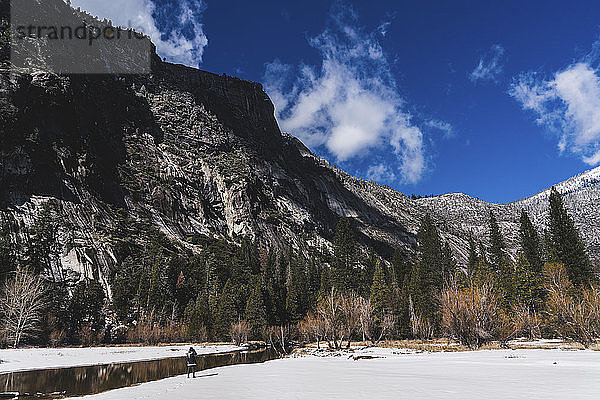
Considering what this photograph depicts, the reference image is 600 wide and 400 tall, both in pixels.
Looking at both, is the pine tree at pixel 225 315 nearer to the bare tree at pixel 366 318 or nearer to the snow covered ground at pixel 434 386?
the bare tree at pixel 366 318

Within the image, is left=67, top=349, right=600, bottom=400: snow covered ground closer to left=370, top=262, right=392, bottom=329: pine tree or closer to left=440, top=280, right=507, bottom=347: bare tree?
left=440, top=280, right=507, bottom=347: bare tree

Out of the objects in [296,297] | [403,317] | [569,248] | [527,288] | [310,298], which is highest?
[569,248]

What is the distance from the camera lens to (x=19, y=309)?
161 feet

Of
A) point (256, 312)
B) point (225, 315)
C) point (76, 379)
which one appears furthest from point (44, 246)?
point (76, 379)

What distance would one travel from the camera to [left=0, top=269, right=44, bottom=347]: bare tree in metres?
47.5

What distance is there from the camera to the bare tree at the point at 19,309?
47.5 m

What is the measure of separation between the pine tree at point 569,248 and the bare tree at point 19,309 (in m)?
85.4

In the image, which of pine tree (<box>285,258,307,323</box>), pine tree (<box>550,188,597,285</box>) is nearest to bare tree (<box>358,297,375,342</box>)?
pine tree (<box>285,258,307,323</box>)

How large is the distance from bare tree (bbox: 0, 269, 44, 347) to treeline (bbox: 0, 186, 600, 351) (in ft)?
0.62

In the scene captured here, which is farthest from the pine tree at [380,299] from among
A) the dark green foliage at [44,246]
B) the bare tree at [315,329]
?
the dark green foliage at [44,246]

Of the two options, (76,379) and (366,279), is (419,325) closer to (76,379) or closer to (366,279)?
(366,279)

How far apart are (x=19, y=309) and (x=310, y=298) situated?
56724 millimetres

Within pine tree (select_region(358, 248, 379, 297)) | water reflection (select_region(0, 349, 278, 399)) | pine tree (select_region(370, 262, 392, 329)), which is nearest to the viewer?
water reflection (select_region(0, 349, 278, 399))

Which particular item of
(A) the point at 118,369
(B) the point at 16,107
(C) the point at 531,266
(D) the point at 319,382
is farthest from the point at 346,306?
(B) the point at 16,107
